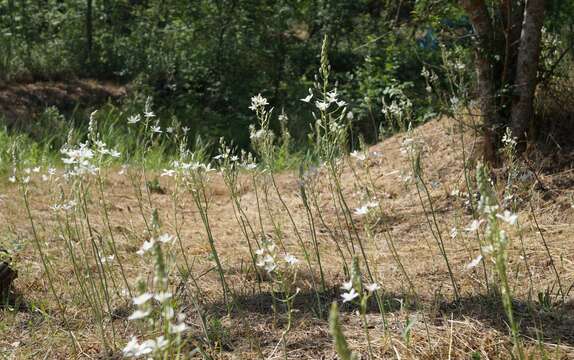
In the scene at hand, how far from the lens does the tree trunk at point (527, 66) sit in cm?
509

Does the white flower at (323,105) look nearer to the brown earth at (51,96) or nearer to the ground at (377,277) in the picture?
the ground at (377,277)

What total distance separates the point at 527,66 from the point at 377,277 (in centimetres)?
239

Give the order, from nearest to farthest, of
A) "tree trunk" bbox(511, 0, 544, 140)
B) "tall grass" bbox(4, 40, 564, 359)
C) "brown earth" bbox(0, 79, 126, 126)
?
"tall grass" bbox(4, 40, 564, 359) → "tree trunk" bbox(511, 0, 544, 140) → "brown earth" bbox(0, 79, 126, 126)

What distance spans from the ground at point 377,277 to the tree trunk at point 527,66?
0.39 meters

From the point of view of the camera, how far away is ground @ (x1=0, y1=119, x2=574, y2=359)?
9.09ft

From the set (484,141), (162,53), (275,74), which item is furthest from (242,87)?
(484,141)

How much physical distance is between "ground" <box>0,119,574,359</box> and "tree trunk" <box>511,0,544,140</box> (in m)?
0.39

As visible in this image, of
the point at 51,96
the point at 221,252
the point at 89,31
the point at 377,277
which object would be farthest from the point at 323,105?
the point at 89,31

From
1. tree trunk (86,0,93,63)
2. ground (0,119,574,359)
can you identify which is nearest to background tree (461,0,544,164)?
ground (0,119,574,359)

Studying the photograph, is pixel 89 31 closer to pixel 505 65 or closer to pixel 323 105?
pixel 505 65

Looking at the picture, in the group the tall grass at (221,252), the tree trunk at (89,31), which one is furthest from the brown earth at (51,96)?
the tall grass at (221,252)

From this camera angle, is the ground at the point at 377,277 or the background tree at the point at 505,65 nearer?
the ground at the point at 377,277

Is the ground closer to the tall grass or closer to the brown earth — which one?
the tall grass

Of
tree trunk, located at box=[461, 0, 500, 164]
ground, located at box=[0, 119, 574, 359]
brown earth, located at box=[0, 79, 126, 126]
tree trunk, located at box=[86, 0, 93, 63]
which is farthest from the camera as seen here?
tree trunk, located at box=[86, 0, 93, 63]
